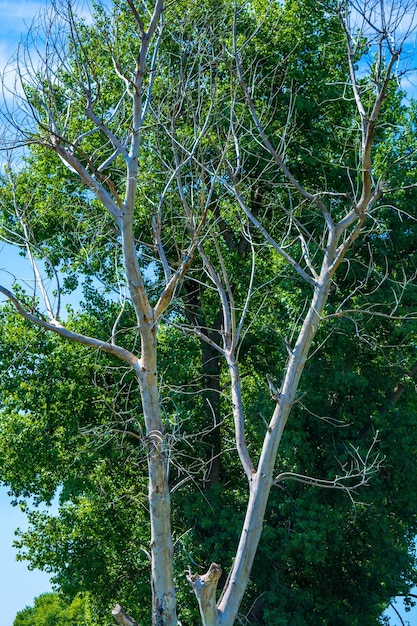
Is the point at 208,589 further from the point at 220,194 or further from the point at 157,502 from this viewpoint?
the point at 220,194

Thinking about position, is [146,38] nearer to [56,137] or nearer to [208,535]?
[56,137]

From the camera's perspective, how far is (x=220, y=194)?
14734 millimetres

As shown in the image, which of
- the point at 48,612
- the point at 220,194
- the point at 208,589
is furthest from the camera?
the point at 48,612

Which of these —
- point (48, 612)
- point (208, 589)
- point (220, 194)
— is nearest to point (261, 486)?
point (208, 589)

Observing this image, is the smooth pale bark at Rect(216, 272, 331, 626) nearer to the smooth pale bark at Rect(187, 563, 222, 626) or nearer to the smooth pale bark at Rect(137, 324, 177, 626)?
the smooth pale bark at Rect(187, 563, 222, 626)

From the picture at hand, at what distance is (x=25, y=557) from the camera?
15.5 metres

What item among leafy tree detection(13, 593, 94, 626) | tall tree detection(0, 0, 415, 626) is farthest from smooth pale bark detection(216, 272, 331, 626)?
leafy tree detection(13, 593, 94, 626)

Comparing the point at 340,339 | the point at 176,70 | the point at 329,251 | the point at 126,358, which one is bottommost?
the point at 126,358

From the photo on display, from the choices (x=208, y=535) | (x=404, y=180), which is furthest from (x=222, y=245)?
(x=208, y=535)

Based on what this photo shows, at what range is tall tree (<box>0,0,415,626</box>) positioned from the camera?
909 cm

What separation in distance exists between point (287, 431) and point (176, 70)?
5.86 meters

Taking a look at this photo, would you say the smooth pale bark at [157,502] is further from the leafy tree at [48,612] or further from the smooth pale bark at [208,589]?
the leafy tree at [48,612]

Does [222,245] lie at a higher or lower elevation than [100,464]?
higher

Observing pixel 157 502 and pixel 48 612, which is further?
pixel 48 612
